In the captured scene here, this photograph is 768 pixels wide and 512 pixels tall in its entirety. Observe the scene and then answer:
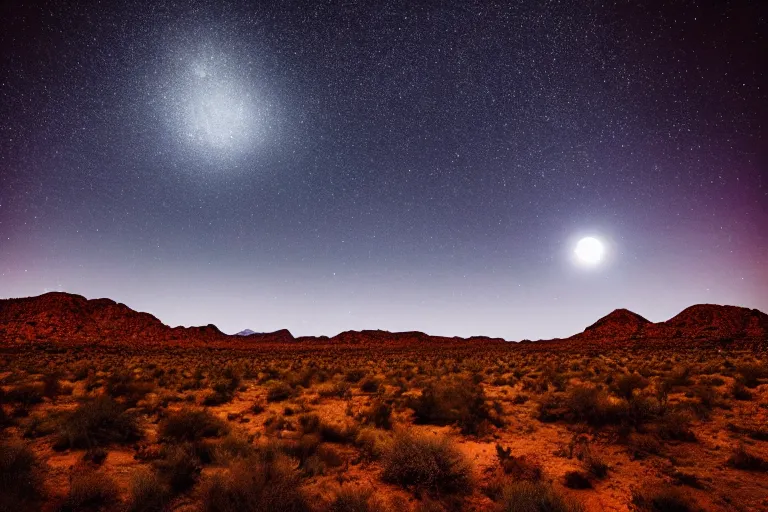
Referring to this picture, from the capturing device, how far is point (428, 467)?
20.8 ft

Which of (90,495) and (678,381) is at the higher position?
(678,381)

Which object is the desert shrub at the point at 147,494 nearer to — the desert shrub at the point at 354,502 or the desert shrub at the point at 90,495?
the desert shrub at the point at 90,495

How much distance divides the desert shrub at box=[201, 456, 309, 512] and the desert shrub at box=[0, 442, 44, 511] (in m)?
2.30

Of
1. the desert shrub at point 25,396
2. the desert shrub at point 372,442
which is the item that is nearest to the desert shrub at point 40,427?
the desert shrub at point 25,396

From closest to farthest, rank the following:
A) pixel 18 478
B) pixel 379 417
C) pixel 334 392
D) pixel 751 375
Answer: pixel 18 478
pixel 379 417
pixel 751 375
pixel 334 392

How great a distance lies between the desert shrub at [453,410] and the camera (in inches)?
373

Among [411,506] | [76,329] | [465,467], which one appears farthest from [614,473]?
[76,329]

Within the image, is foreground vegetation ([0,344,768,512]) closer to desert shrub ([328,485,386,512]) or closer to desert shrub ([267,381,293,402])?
desert shrub ([328,485,386,512])

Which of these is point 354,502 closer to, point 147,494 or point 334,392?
point 147,494

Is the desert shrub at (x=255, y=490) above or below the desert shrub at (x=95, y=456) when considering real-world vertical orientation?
above

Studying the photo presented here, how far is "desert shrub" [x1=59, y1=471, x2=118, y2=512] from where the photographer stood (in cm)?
528

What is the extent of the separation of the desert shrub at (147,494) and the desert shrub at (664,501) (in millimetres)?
7210

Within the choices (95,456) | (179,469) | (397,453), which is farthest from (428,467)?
(95,456)

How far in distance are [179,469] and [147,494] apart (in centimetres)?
79
